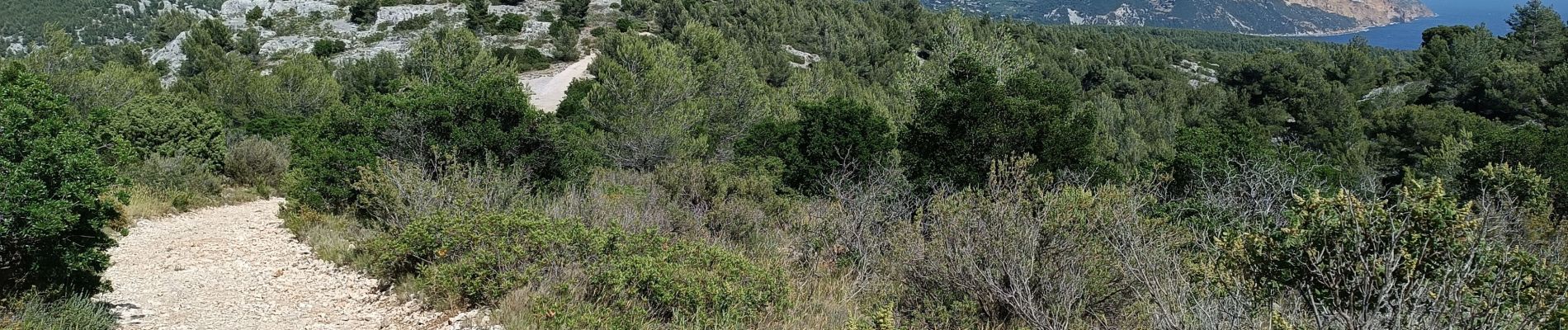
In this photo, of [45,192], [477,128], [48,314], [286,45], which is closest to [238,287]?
[48,314]

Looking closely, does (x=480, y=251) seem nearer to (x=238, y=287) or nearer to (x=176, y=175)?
(x=238, y=287)

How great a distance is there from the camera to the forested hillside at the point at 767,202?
152 inches

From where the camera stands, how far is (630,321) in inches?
207

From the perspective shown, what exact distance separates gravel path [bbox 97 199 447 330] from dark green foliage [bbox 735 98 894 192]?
269 inches

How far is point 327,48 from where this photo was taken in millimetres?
33500

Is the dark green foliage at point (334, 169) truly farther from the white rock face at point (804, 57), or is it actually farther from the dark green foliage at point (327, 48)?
the dark green foliage at point (327, 48)

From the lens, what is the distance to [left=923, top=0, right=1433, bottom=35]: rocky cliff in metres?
153

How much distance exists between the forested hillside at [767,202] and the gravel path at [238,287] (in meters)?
0.28

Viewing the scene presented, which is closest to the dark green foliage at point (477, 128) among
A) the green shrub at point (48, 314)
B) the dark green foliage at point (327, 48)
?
the green shrub at point (48, 314)

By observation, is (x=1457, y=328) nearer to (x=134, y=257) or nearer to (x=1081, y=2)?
(x=134, y=257)

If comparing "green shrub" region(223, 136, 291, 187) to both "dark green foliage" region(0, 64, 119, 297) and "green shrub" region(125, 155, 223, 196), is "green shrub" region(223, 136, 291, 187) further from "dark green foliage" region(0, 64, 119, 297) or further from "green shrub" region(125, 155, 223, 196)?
"dark green foliage" region(0, 64, 119, 297)

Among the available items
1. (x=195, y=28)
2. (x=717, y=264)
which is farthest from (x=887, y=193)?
(x=195, y=28)

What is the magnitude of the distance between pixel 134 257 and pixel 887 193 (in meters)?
8.01

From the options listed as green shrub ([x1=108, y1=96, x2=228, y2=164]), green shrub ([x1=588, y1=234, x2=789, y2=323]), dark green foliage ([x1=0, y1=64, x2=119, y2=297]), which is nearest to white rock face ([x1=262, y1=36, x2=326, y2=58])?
green shrub ([x1=108, y1=96, x2=228, y2=164])
